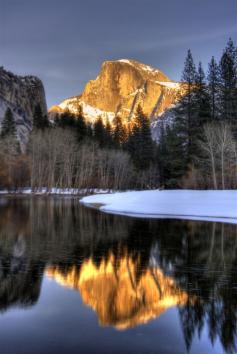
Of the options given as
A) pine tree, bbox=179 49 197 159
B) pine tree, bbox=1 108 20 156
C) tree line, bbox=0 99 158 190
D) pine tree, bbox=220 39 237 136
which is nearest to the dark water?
pine tree, bbox=179 49 197 159

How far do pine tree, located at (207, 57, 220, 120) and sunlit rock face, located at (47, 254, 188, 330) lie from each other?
37.0m

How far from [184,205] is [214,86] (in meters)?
23.1

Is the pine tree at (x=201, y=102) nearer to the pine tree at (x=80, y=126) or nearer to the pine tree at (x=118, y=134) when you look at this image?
the pine tree at (x=80, y=126)

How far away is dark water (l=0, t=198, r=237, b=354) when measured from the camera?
5305 mm

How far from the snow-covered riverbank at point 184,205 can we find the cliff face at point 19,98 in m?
Result: 74.2

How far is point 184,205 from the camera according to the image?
1052 inches

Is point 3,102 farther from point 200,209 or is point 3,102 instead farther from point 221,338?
point 221,338

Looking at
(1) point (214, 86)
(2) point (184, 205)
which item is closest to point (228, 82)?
(1) point (214, 86)

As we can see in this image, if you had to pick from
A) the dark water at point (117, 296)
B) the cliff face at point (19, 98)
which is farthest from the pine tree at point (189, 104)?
the cliff face at point (19, 98)

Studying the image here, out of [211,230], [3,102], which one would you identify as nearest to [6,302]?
[211,230]

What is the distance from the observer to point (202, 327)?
19.2 feet

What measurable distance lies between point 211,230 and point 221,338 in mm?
12498

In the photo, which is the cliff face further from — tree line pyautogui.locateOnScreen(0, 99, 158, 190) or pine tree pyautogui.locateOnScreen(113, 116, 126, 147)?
tree line pyautogui.locateOnScreen(0, 99, 158, 190)

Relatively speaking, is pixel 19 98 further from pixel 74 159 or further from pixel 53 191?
pixel 53 191
